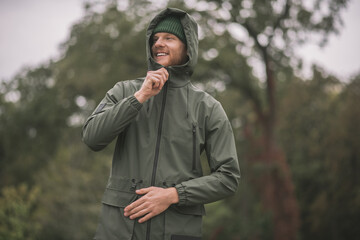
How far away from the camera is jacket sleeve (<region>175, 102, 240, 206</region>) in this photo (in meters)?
2.09

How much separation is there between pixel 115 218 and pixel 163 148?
48 cm

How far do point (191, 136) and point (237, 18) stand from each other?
10.8m

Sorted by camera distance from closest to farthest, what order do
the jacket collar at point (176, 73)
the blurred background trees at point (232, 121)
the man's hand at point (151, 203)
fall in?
the man's hand at point (151, 203) → the jacket collar at point (176, 73) → the blurred background trees at point (232, 121)

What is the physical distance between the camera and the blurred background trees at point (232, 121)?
44.0 feet

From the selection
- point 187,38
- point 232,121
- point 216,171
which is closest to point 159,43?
point 187,38

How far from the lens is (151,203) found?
202 cm

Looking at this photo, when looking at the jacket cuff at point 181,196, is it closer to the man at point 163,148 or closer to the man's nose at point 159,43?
the man at point 163,148

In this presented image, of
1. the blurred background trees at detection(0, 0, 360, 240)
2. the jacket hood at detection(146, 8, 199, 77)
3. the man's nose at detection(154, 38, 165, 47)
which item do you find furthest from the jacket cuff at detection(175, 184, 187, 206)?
the blurred background trees at detection(0, 0, 360, 240)

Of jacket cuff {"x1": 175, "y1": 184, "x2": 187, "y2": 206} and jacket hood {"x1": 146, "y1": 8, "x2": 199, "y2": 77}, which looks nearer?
jacket cuff {"x1": 175, "y1": 184, "x2": 187, "y2": 206}

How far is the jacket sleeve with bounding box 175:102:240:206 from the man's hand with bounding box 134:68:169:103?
419 mm

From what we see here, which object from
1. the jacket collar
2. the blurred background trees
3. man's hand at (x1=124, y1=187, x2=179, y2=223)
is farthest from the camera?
the blurred background trees

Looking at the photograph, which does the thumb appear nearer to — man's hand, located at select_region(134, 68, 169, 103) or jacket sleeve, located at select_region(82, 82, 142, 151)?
jacket sleeve, located at select_region(82, 82, 142, 151)

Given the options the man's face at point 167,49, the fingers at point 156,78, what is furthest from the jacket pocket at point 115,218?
the man's face at point 167,49

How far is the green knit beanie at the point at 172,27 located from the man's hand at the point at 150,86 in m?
0.44
